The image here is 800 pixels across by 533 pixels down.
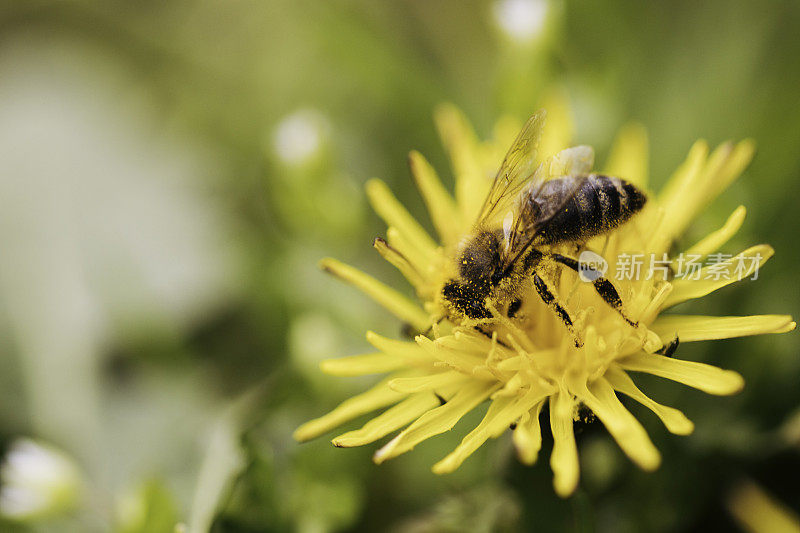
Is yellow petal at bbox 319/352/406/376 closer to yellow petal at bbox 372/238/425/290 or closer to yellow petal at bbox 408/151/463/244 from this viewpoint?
yellow petal at bbox 372/238/425/290

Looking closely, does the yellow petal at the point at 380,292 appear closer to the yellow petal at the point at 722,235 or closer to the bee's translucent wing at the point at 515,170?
the bee's translucent wing at the point at 515,170

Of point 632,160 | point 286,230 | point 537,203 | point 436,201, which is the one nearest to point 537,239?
point 537,203

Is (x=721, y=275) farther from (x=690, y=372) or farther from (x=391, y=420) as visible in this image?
(x=391, y=420)

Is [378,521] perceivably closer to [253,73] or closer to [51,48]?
[253,73]

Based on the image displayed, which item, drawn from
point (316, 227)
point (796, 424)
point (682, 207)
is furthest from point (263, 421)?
point (796, 424)

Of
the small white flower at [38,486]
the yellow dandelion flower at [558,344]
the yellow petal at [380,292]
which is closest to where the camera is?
the yellow dandelion flower at [558,344]

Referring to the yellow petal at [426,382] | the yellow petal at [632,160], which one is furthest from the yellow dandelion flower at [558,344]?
the yellow petal at [632,160]

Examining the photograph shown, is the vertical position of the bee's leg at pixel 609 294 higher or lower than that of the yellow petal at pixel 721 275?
higher
